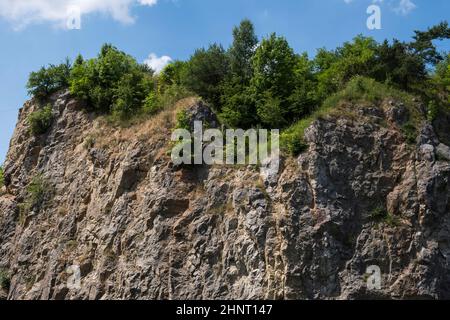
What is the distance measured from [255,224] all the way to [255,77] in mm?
7378

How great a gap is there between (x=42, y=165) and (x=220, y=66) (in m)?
9.24

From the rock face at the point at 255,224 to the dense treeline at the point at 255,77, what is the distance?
5.74ft

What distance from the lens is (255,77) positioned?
26.4 m

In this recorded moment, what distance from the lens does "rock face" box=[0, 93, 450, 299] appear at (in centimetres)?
2056

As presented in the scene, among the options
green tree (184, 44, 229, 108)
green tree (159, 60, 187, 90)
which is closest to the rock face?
green tree (184, 44, 229, 108)

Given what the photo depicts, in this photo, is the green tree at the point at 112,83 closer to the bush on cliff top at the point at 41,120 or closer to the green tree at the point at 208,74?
the bush on cliff top at the point at 41,120

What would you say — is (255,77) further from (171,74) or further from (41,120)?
(41,120)

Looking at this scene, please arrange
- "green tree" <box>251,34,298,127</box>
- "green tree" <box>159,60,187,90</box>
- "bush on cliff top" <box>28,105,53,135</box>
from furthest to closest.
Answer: "bush on cliff top" <box>28,105,53,135</box>, "green tree" <box>159,60,187,90</box>, "green tree" <box>251,34,298,127</box>

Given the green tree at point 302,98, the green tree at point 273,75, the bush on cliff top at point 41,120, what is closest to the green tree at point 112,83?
the bush on cliff top at point 41,120

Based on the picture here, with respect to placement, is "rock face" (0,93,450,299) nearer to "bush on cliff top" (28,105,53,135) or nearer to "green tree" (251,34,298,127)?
"green tree" (251,34,298,127)

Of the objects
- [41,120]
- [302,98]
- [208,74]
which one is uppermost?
[208,74]

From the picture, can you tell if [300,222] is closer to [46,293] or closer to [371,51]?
[371,51]

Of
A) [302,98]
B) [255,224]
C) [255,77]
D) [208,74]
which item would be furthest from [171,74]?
[255,224]

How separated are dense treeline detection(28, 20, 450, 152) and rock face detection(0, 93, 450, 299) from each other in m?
1.75
